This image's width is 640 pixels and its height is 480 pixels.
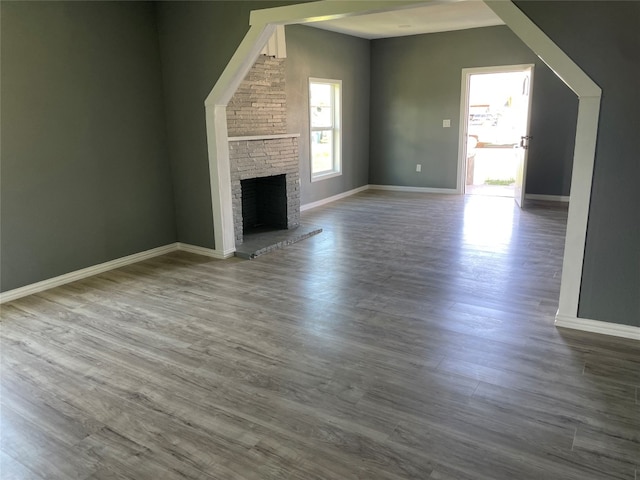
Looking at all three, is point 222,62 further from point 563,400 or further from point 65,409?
point 563,400

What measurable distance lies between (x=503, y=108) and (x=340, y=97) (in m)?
6.39

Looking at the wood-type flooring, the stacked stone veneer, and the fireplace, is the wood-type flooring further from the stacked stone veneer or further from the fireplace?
the fireplace

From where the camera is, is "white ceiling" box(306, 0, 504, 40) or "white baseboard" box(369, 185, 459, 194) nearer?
"white ceiling" box(306, 0, 504, 40)

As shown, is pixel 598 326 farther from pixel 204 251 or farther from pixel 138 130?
pixel 138 130

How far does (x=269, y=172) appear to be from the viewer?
5.16m

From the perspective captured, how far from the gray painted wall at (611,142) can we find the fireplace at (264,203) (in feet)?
11.0

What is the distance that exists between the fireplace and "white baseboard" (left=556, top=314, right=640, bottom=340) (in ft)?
10.9

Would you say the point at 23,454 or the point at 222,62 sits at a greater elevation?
the point at 222,62

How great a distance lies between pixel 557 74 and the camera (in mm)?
2793

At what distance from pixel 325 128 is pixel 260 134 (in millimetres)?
2412

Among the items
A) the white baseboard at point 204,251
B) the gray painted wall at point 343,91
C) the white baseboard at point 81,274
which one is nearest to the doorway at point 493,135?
the gray painted wall at point 343,91

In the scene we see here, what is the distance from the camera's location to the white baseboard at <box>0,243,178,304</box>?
12.3 ft

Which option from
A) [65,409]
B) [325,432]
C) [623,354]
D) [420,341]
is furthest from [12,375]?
[623,354]

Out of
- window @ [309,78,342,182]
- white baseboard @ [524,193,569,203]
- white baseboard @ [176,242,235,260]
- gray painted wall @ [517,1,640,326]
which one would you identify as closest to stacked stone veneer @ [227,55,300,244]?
white baseboard @ [176,242,235,260]
